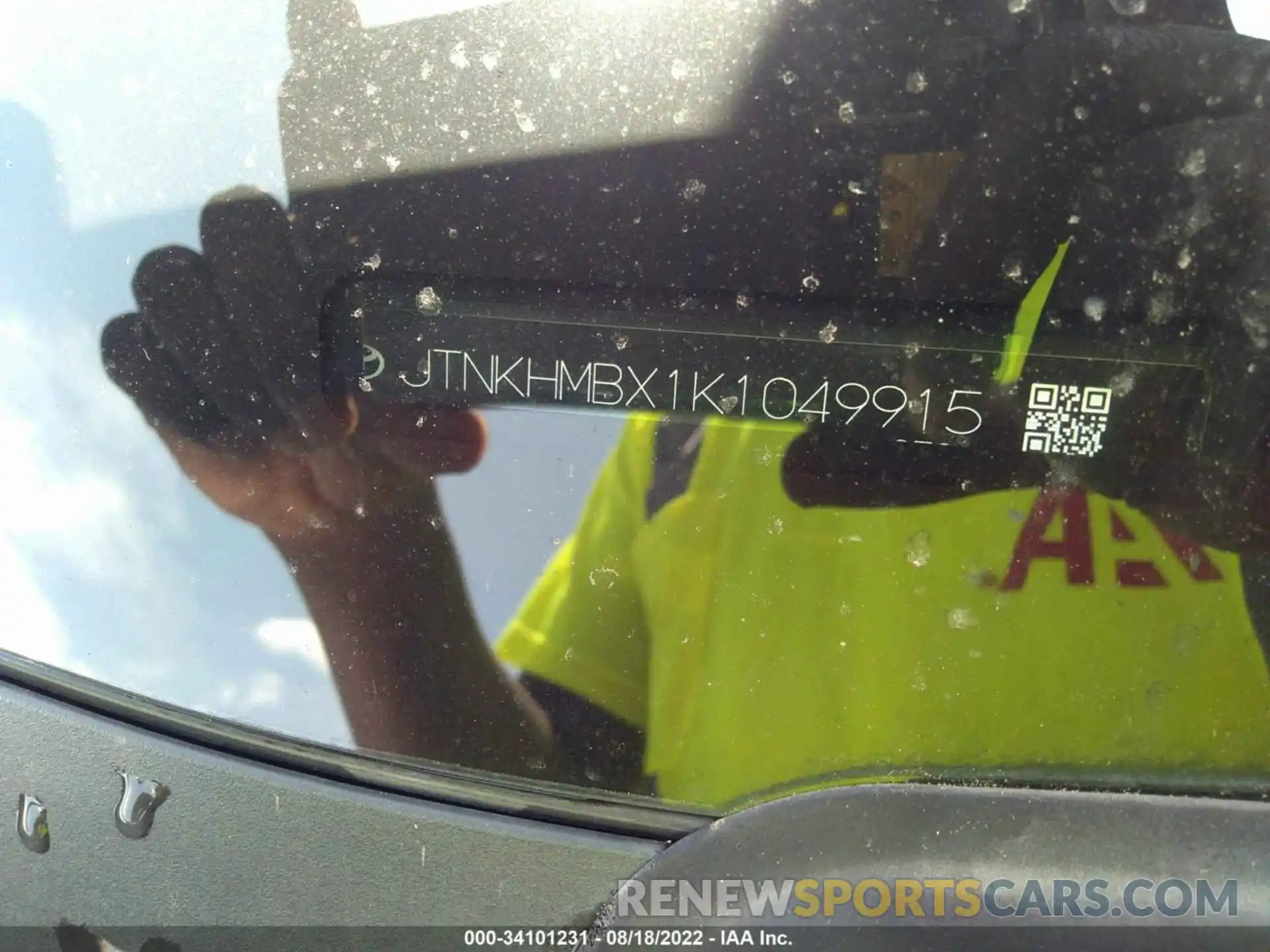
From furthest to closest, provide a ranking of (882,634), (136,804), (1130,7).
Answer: (136,804), (882,634), (1130,7)

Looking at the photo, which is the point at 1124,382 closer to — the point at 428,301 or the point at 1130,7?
the point at 1130,7

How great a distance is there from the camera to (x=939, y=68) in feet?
2.01

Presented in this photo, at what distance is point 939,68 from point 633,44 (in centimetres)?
19

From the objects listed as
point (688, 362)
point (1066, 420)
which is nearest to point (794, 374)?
point (688, 362)

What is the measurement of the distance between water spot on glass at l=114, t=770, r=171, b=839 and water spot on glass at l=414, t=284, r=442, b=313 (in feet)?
1.52

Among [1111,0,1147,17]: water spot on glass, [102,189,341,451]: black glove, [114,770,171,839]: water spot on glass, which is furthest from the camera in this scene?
[114,770,171,839]: water spot on glass

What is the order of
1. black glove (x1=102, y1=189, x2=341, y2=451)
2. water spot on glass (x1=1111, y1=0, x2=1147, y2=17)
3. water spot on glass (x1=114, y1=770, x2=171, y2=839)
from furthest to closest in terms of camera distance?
water spot on glass (x1=114, y1=770, x2=171, y2=839)
black glove (x1=102, y1=189, x2=341, y2=451)
water spot on glass (x1=1111, y1=0, x2=1147, y2=17)

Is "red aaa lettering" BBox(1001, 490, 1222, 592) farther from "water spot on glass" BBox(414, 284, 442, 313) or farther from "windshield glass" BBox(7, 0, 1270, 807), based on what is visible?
"water spot on glass" BBox(414, 284, 442, 313)

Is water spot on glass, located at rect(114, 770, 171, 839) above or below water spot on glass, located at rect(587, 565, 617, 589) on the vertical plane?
below

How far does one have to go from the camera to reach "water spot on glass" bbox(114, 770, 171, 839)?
84 centimetres

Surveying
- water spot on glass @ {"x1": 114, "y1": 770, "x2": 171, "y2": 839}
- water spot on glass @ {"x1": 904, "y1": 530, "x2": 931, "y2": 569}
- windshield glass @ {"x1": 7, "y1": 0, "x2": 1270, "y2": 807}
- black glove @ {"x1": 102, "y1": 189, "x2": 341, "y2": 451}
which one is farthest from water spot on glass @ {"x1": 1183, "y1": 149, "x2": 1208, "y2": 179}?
water spot on glass @ {"x1": 114, "y1": 770, "x2": 171, "y2": 839}

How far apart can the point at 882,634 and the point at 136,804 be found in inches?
24.3

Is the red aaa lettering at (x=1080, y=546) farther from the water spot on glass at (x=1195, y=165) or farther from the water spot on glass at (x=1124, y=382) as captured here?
the water spot on glass at (x=1195, y=165)

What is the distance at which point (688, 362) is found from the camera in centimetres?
67
